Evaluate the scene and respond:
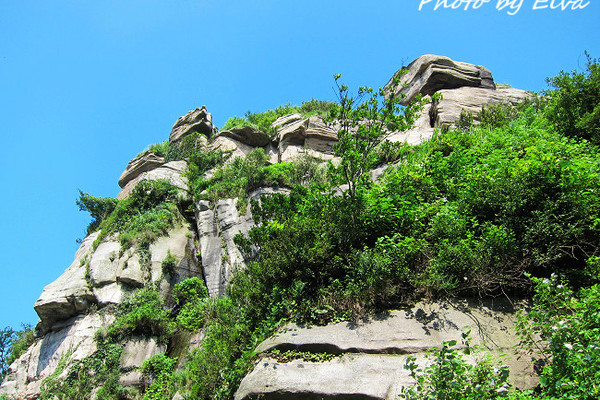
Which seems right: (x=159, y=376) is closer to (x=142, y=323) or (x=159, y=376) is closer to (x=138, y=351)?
(x=138, y=351)

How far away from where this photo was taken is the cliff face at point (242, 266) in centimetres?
593

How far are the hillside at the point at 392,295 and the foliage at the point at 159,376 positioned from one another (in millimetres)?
45

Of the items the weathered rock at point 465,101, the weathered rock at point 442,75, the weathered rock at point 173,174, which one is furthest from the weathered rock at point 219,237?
the weathered rock at point 442,75

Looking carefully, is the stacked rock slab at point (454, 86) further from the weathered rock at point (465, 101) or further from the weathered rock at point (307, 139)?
the weathered rock at point (307, 139)

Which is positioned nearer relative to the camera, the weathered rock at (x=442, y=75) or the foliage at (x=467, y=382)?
the foliage at (x=467, y=382)

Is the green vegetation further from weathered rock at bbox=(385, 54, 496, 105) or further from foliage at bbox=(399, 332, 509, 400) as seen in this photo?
foliage at bbox=(399, 332, 509, 400)

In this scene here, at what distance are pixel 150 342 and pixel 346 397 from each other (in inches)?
388

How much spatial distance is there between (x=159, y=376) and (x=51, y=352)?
456cm

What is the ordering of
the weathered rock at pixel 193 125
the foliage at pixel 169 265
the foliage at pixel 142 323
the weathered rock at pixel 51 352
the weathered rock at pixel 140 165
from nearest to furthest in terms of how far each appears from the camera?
the weathered rock at pixel 51 352 → the foliage at pixel 142 323 → the foliage at pixel 169 265 → the weathered rock at pixel 140 165 → the weathered rock at pixel 193 125

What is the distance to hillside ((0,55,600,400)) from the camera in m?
5.12

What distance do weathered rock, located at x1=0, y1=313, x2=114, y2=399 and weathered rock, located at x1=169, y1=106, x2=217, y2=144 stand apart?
51.4ft

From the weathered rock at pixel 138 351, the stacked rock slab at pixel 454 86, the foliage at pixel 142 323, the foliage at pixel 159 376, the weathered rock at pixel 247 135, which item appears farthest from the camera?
the weathered rock at pixel 247 135

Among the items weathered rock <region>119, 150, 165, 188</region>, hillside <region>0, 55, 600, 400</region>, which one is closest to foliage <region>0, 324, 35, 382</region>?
hillside <region>0, 55, 600, 400</region>

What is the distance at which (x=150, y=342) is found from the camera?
13359 millimetres
